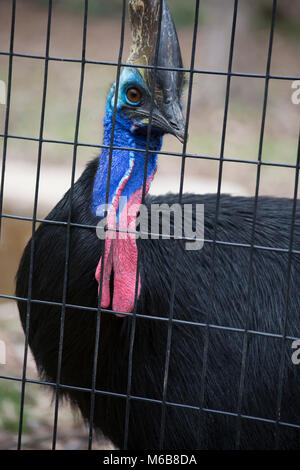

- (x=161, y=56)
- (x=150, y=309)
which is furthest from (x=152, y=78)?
(x=150, y=309)

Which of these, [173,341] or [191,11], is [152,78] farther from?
[191,11]

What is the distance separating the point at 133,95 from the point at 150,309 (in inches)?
23.3

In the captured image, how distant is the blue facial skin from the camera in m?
1.83

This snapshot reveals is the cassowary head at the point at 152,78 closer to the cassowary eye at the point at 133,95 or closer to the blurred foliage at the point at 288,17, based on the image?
the cassowary eye at the point at 133,95

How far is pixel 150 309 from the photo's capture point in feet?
6.03

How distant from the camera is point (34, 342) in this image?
6.66ft

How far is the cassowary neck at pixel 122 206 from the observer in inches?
70.2

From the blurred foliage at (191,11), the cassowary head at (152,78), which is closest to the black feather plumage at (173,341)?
the cassowary head at (152,78)

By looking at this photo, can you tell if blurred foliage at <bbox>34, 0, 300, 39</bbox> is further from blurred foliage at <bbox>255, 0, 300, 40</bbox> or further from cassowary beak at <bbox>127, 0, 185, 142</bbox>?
cassowary beak at <bbox>127, 0, 185, 142</bbox>

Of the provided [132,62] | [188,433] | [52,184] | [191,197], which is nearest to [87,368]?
[188,433]

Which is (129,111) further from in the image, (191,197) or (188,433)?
(188,433)

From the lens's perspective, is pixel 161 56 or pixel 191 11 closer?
pixel 161 56
